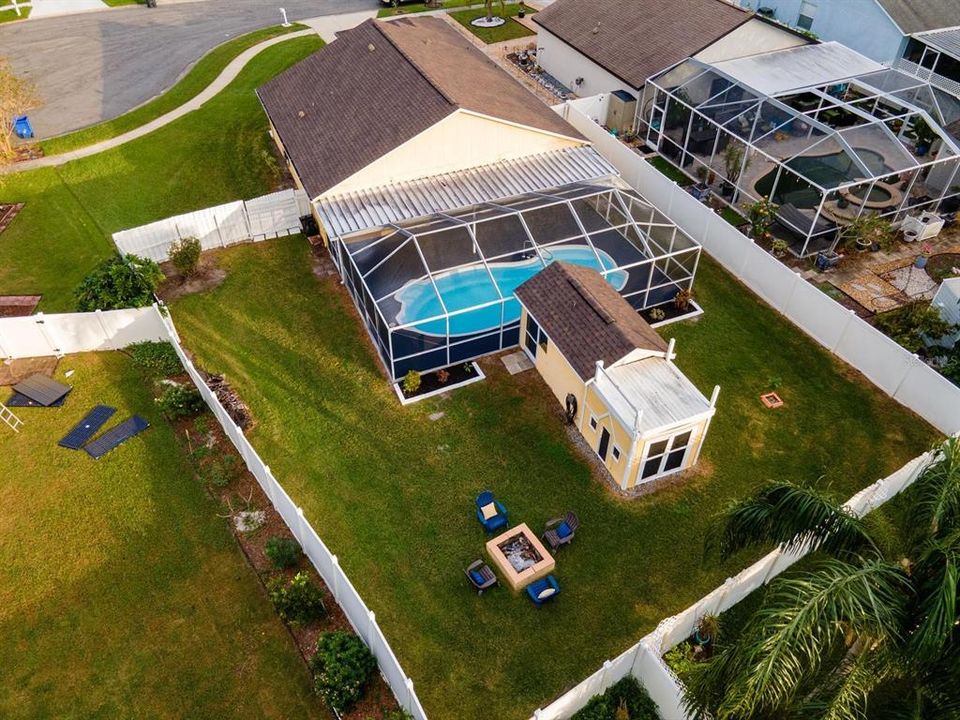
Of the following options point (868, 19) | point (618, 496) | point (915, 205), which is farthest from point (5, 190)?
point (868, 19)

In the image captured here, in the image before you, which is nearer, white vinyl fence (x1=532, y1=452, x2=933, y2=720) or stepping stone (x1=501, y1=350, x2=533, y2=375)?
white vinyl fence (x1=532, y1=452, x2=933, y2=720)

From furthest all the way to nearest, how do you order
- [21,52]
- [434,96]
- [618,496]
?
1. [21,52]
2. [434,96]
3. [618,496]

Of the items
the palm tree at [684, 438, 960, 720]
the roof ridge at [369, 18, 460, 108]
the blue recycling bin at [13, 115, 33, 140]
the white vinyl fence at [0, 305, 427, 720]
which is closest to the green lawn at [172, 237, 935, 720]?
the white vinyl fence at [0, 305, 427, 720]

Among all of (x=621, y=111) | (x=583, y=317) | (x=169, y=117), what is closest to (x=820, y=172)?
(x=621, y=111)

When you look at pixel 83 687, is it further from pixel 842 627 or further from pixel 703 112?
pixel 703 112

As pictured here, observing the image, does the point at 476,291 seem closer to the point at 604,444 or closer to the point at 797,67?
the point at 604,444

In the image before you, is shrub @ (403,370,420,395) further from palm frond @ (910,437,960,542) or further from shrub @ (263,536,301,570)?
palm frond @ (910,437,960,542)
